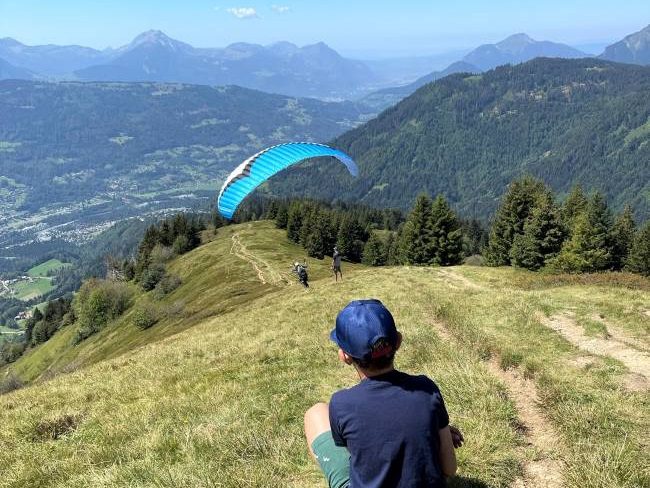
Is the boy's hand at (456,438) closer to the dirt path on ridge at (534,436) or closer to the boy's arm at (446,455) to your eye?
the boy's arm at (446,455)

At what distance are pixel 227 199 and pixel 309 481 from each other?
23.5 metres

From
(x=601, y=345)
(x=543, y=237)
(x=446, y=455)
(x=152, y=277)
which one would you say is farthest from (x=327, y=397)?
(x=152, y=277)

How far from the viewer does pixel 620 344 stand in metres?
14.3

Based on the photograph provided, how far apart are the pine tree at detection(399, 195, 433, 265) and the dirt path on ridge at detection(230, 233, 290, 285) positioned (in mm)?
19617

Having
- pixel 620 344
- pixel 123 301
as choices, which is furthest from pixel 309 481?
pixel 123 301

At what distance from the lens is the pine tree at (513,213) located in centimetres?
6919

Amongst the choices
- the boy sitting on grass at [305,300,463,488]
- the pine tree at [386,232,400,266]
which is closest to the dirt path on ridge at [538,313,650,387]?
the boy sitting on grass at [305,300,463,488]

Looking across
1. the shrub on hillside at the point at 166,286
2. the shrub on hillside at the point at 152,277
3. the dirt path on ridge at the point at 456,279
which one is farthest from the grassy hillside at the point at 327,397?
the shrub on hillside at the point at 152,277

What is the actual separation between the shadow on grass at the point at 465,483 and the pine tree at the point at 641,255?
246 ft

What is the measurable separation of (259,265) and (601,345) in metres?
64.7

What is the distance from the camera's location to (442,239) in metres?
71.4

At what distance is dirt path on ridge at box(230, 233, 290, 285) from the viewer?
207 feet

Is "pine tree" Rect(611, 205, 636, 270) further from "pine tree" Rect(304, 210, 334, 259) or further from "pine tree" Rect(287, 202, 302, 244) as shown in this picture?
"pine tree" Rect(287, 202, 302, 244)

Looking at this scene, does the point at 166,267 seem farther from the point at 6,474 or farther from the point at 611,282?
the point at 6,474
